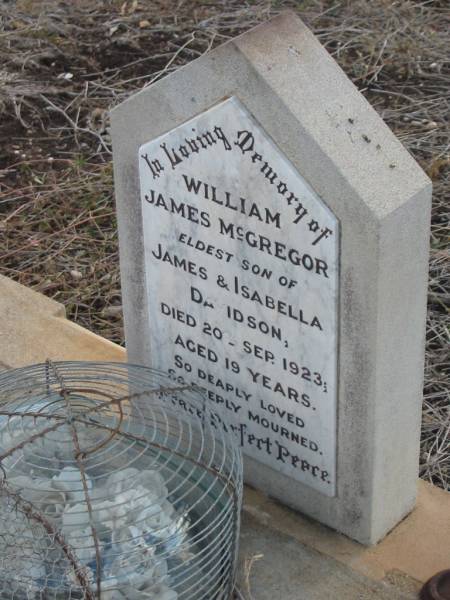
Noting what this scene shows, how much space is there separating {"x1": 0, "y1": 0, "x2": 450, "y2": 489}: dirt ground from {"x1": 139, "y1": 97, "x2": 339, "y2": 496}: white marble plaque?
2.37 ft

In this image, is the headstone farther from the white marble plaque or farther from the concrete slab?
the concrete slab

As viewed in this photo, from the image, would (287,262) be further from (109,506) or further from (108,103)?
(108,103)

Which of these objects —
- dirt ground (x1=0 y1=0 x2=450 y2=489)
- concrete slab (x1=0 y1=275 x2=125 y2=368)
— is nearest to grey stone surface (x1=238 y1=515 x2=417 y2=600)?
dirt ground (x1=0 y1=0 x2=450 y2=489)

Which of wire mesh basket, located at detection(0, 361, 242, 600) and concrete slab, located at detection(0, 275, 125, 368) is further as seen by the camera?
concrete slab, located at detection(0, 275, 125, 368)

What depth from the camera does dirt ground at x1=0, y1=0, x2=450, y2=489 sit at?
15.4 ft

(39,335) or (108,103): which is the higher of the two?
(108,103)

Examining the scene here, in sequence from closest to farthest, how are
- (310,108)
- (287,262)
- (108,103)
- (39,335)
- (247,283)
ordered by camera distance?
(310,108), (287,262), (247,283), (39,335), (108,103)

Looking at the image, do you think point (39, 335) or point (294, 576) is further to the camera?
→ point (39, 335)

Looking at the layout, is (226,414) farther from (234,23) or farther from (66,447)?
(234,23)

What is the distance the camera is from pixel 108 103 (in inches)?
234

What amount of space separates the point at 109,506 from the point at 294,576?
58 centimetres

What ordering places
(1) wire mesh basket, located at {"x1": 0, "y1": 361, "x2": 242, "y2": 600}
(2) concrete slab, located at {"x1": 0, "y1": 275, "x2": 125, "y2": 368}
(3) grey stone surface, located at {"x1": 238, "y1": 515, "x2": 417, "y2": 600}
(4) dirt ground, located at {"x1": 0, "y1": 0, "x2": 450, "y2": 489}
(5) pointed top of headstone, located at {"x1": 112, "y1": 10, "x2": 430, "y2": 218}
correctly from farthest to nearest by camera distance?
(4) dirt ground, located at {"x1": 0, "y1": 0, "x2": 450, "y2": 489} < (2) concrete slab, located at {"x1": 0, "y1": 275, "x2": 125, "y2": 368} < (3) grey stone surface, located at {"x1": 238, "y1": 515, "x2": 417, "y2": 600} < (1) wire mesh basket, located at {"x1": 0, "y1": 361, "x2": 242, "y2": 600} < (5) pointed top of headstone, located at {"x1": 112, "y1": 10, "x2": 430, "y2": 218}

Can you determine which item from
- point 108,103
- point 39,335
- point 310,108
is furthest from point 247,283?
point 108,103

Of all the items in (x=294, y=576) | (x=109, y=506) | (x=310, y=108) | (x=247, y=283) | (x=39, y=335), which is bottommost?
(x=294, y=576)
